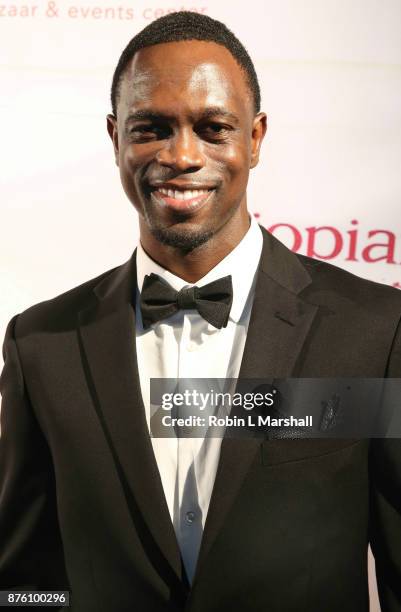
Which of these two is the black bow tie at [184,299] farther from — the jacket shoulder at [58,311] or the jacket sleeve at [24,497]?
the jacket sleeve at [24,497]

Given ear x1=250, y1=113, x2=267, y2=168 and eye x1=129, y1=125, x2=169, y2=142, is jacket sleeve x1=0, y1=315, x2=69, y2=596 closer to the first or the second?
eye x1=129, y1=125, x2=169, y2=142

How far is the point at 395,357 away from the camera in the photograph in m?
1.13

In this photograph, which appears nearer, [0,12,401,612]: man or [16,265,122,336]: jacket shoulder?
[0,12,401,612]: man

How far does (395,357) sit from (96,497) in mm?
483

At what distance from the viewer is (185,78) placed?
1155 mm

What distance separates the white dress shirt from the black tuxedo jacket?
4cm

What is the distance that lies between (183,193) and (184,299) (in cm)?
16

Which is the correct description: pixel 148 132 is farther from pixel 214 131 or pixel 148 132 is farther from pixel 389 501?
pixel 389 501

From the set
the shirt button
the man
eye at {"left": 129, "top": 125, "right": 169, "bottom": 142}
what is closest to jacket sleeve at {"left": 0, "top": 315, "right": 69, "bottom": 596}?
the man

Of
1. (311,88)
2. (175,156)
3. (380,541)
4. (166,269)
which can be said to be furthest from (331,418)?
(311,88)

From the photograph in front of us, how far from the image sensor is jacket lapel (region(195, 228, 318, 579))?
1090 millimetres

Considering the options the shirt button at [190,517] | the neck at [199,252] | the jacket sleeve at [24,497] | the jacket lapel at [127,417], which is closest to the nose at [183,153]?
the neck at [199,252]

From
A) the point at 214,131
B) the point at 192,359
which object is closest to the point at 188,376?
the point at 192,359

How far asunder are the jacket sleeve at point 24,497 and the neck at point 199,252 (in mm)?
265
